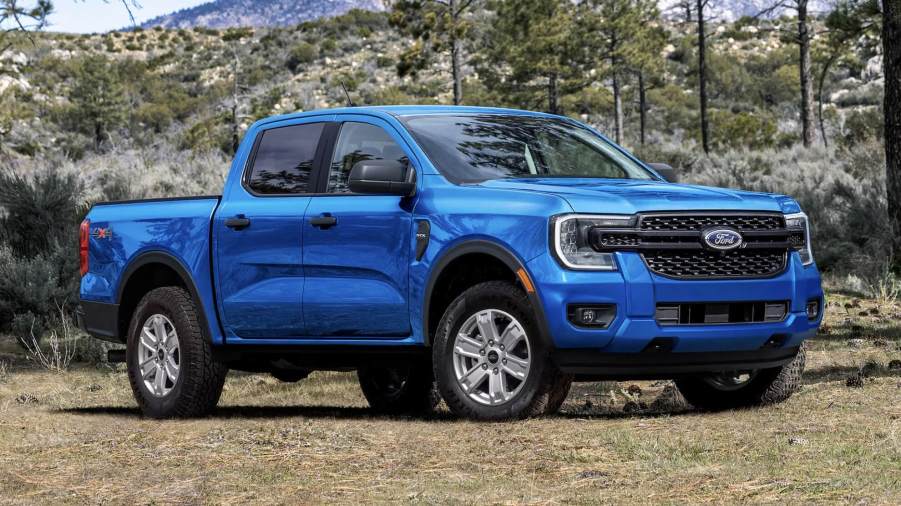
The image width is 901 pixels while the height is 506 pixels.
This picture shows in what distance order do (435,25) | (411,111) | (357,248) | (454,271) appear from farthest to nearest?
(435,25) < (411,111) < (357,248) < (454,271)

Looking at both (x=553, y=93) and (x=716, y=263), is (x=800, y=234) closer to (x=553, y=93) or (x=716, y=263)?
(x=716, y=263)

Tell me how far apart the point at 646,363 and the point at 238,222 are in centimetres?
292

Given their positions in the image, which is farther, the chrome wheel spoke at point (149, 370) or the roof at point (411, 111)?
the chrome wheel spoke at point (149, 370)

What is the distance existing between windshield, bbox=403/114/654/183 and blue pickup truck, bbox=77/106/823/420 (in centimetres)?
2

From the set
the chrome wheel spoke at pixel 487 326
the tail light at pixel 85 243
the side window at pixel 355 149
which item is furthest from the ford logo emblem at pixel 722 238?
the tail light at pixel 85 243

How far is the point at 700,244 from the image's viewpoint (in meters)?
6.85

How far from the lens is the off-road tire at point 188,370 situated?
8.72 m

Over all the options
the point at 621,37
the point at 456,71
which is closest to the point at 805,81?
the point at 456,71

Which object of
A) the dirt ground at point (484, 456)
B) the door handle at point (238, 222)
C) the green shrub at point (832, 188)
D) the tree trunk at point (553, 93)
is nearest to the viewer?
the dirt ground at point (484, 456)

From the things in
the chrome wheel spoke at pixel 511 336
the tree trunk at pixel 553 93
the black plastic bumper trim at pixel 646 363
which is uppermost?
the chrome wheel spoke at pixel 511 336

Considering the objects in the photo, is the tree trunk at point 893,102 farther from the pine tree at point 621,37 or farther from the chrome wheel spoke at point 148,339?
the pine tree at point 621,37

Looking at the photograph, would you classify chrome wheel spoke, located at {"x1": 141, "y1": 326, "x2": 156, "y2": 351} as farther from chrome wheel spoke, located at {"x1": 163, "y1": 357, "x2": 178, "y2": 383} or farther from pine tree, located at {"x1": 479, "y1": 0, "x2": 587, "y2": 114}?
pine tree, located at {"x1": 479, "y1": 0, "x2": 587, "y2": 114}

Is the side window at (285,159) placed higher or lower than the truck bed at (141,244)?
higher

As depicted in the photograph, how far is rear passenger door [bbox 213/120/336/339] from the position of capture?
8.16 meters
